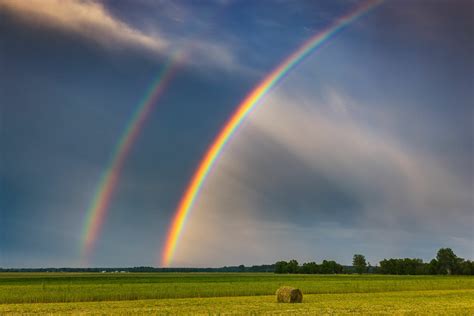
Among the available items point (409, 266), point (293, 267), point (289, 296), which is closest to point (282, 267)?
point (293, 267)

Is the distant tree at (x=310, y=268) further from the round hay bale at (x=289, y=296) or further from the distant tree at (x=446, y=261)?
the round hay bale at (x=289, y=296)

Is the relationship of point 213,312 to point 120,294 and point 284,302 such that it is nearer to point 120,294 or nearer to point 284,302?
point 284,302

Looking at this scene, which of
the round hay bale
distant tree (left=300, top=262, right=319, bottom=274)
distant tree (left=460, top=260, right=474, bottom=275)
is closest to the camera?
the round hay bale

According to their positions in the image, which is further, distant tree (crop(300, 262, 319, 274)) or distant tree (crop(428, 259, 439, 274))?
distant tree (crop(300, 262, 319, 274))

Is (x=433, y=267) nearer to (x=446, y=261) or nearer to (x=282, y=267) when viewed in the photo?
(x=446, y=261)

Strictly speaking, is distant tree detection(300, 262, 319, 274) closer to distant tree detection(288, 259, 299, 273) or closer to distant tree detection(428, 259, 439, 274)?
distant tree detection(288, 259, 299, 273)

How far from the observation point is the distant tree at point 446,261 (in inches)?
6407

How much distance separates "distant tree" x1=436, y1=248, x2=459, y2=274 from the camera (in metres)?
163

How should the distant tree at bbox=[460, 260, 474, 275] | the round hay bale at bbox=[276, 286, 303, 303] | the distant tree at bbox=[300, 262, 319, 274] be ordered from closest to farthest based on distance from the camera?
the round hay bale at bbox=[276, 286, 303, 303] → the distant tree at bbox=[460, 260, 474, 275] → the distant tree at bbox=[300, 262, 319, 274]

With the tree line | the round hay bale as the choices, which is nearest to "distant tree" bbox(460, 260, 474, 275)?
the tree line

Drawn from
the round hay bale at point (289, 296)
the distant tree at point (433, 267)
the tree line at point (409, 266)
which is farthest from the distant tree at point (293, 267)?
the round hay bale at point (289, 296)

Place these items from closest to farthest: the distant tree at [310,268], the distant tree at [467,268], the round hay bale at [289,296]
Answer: the round hay bale at [289,296]
the distant tree at [467,268]
the distant tree at [310,268]

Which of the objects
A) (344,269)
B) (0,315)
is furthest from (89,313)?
(344,269)

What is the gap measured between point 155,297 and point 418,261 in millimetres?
155785
